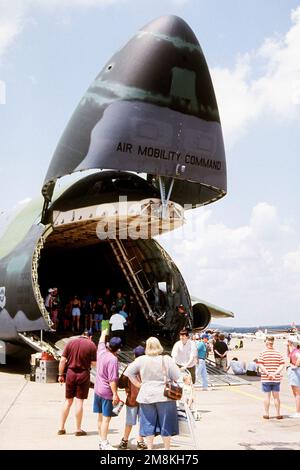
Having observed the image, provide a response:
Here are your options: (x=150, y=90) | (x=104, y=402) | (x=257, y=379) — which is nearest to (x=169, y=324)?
(x=257, y=379)

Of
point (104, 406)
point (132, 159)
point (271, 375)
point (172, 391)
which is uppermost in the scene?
point (132, 159)

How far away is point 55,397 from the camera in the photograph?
1436 centimetres

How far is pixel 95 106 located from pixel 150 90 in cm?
176

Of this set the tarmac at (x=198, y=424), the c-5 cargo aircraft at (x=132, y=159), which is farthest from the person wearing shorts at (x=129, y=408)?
the c-5 cargo aircraft at (x=132, y=159)

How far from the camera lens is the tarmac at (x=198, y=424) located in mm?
8438

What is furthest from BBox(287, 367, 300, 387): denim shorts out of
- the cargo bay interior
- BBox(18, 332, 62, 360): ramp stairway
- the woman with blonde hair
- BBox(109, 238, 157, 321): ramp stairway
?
BBox(109, 238, 157, 321): ramp stairway

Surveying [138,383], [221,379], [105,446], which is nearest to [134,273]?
[221,379]

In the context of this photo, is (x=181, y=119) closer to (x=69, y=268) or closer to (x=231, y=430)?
(x=231, y=430)

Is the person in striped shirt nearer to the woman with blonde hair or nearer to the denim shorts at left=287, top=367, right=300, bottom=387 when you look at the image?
the denim shorts at left=287, top=367, right=300, bottom=387

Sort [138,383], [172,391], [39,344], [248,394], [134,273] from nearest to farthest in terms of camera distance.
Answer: [172,391], [138,383], [248,394], [39,344], [134,273]

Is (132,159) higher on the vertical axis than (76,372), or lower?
higher

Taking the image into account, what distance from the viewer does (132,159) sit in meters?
16.3

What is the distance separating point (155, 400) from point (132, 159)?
10067mm

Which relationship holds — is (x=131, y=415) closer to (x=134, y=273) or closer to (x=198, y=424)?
(x=198, y=424)
